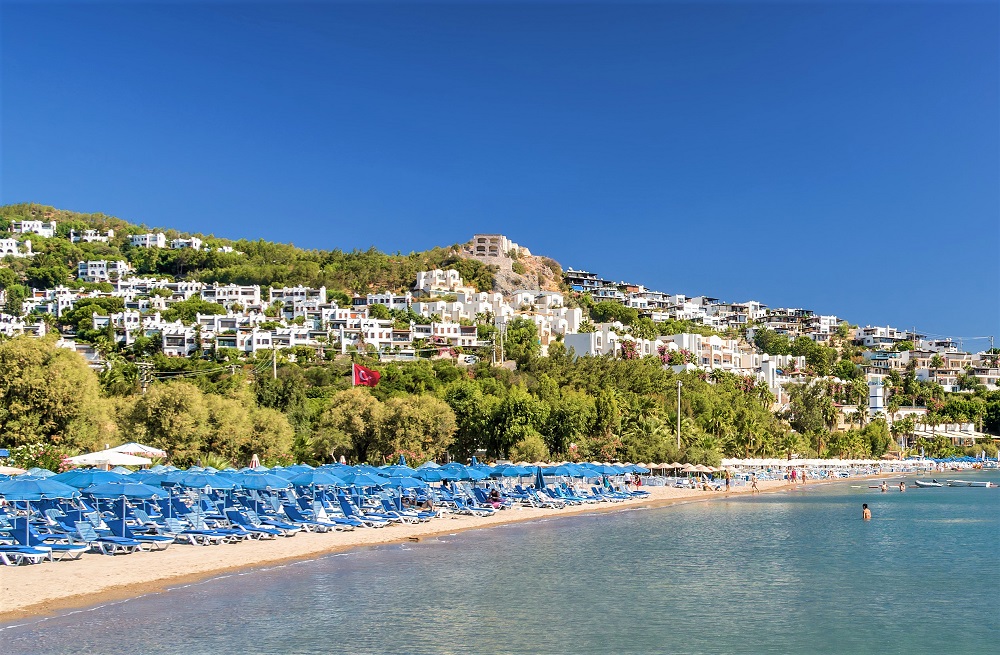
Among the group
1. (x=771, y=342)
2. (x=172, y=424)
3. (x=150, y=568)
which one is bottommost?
(x=150, y=568)

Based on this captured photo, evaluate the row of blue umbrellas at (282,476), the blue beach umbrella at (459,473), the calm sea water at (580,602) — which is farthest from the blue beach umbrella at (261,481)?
the blue beach umbrella at (459,473)

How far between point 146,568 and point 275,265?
147 metres

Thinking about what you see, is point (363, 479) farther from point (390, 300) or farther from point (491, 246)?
point (491, 246)

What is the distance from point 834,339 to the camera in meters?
189

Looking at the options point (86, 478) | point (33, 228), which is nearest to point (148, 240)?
point (33, 228)

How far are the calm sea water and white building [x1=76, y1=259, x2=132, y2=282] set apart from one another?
140808 millimetres

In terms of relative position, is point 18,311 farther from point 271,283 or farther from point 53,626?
point 53,626

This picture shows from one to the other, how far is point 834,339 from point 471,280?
79042 mm

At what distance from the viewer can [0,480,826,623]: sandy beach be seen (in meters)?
16.6

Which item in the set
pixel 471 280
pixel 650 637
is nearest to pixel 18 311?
pixel 471 280

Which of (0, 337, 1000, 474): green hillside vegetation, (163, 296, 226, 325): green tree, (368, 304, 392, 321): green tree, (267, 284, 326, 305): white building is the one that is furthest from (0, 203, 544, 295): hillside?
(0, 337, 1000, 474): green hillside vegetation

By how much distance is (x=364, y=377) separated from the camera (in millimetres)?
66750

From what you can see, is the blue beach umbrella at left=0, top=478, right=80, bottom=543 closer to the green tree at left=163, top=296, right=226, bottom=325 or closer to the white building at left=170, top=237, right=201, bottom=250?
the green tree at left=163, top=296, right=226, bottom=325

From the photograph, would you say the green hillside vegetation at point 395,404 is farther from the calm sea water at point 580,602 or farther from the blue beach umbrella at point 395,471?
the calm sea water at point 580,602
